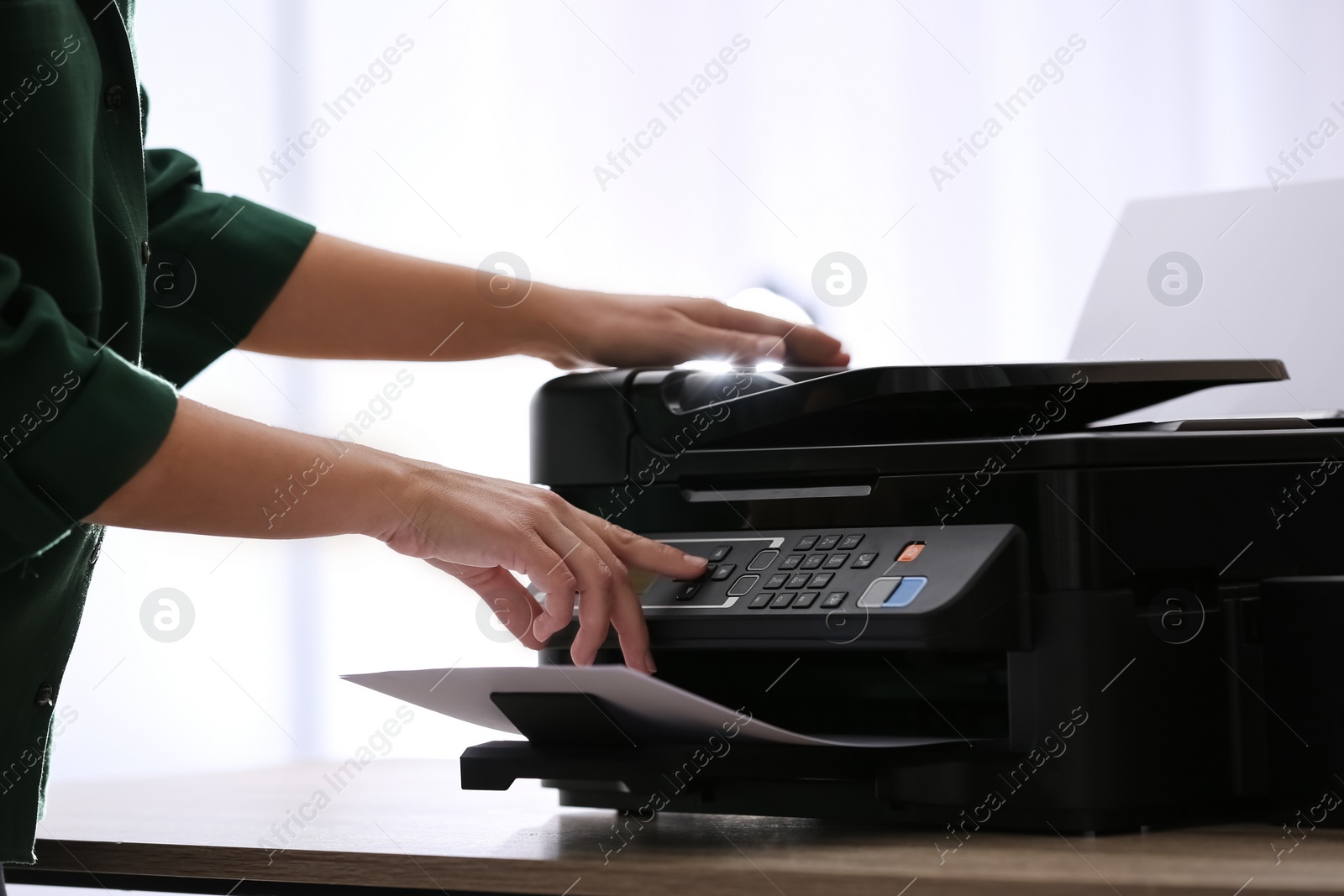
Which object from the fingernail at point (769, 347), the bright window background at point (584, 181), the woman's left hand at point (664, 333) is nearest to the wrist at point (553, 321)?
the woman's left hand at point (664, 333)

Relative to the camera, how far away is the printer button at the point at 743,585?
2.34 ft

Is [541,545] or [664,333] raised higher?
[664,333]

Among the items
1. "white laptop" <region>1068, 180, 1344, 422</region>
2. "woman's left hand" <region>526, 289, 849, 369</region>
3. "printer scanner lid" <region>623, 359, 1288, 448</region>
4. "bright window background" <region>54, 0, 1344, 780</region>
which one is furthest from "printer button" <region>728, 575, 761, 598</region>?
"bright window background" <region>54, 0, 1344, 780</region>

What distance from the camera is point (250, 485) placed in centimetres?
66

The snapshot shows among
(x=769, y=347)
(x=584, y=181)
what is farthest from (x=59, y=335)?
(x=584, y=181)

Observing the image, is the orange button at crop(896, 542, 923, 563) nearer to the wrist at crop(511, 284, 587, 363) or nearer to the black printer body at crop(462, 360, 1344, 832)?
the black printer body at crop(462, 360, 1344, 832)

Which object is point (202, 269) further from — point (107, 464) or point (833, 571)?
point (833, 571)

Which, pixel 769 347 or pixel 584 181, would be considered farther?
pixel 584 181

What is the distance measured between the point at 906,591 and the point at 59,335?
18.2 inches

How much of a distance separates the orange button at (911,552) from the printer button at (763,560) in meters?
0.08

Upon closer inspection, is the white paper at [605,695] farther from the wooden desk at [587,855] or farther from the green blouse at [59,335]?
the green blouse at [59,335]

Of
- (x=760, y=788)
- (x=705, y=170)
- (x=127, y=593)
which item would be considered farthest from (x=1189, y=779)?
(x=127, y=593)

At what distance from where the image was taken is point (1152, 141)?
186 centimetres

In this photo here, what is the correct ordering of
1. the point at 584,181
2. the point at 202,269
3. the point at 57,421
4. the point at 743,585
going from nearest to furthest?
the point at 57,421 → the point at 743,585 → the point at 202,269 → the point at 584,181
